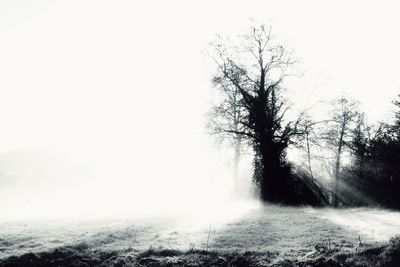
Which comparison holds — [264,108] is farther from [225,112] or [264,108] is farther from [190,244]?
[190,244]

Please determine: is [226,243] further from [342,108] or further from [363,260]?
[342,108]

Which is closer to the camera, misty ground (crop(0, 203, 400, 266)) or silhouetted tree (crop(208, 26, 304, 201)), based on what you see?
misty ground (crop(0, 203, 400, 266))

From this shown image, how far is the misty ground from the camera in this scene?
12.1 metres

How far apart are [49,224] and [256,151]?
18475 millimetres

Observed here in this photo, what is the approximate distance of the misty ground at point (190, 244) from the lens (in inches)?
476

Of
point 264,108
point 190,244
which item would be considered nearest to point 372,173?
point 264,108

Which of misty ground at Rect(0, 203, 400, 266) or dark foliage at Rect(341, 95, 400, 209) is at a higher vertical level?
dark foliage at Rect(341, 95, 400, 209)

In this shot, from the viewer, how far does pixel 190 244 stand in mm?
13453

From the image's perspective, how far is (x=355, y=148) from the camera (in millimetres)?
52812

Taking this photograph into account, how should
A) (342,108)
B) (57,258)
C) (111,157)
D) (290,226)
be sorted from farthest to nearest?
(111,157)
(342,108)
(290,226)
(57,258)

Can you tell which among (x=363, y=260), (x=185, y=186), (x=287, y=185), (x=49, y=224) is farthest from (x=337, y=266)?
(x=185, y=186)

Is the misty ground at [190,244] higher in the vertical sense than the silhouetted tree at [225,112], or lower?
lower

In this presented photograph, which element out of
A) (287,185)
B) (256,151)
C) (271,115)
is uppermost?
(271,115)

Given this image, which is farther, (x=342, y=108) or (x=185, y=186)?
(x=185, y=186)
